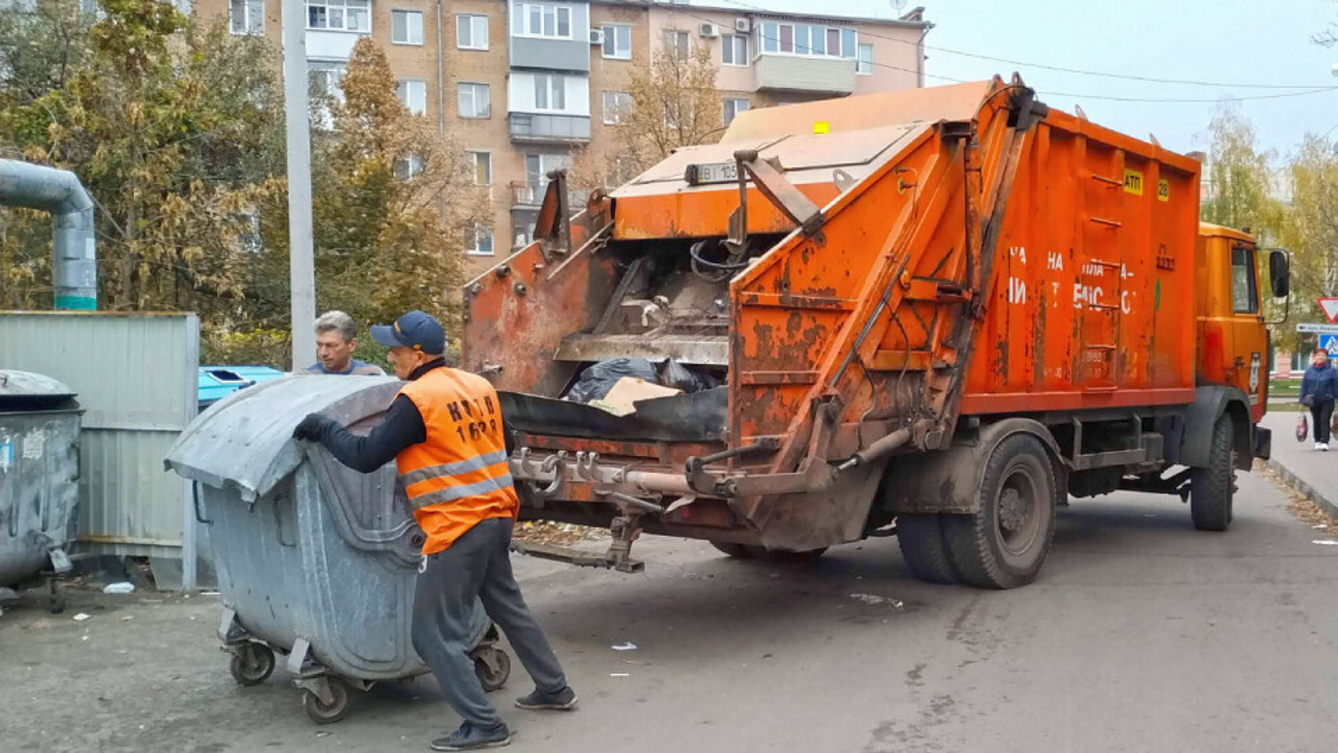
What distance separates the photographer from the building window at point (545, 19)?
36.9 meters

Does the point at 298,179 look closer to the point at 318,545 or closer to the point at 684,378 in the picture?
the point at 684,378

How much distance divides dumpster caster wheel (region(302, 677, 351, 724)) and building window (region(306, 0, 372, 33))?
3258cm

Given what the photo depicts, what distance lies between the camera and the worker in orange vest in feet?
14.1

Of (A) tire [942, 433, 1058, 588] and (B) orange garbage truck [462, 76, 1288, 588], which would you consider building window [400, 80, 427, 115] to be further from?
(A) tire [942, 433, 1058, 588]

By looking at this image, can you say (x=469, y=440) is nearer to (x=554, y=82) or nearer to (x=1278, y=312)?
(x=1278, y=312)

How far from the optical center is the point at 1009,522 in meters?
7.03

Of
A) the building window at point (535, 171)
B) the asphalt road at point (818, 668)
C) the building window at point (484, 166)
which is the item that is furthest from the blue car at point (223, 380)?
the building window at point (535, 171)

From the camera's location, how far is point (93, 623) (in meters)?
6.53

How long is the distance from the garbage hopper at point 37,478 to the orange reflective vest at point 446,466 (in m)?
3.33

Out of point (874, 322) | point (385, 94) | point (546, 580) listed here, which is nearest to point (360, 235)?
point (385, 94)

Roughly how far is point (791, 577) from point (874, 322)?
214cm

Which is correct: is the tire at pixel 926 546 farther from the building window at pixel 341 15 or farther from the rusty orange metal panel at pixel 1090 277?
the building window at pixel 341 15

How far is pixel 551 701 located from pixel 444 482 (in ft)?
3.32

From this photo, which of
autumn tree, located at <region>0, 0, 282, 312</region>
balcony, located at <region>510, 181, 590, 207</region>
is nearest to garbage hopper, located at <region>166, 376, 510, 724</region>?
autumn tree, located at <region>0, 0, 282, 312</region>
